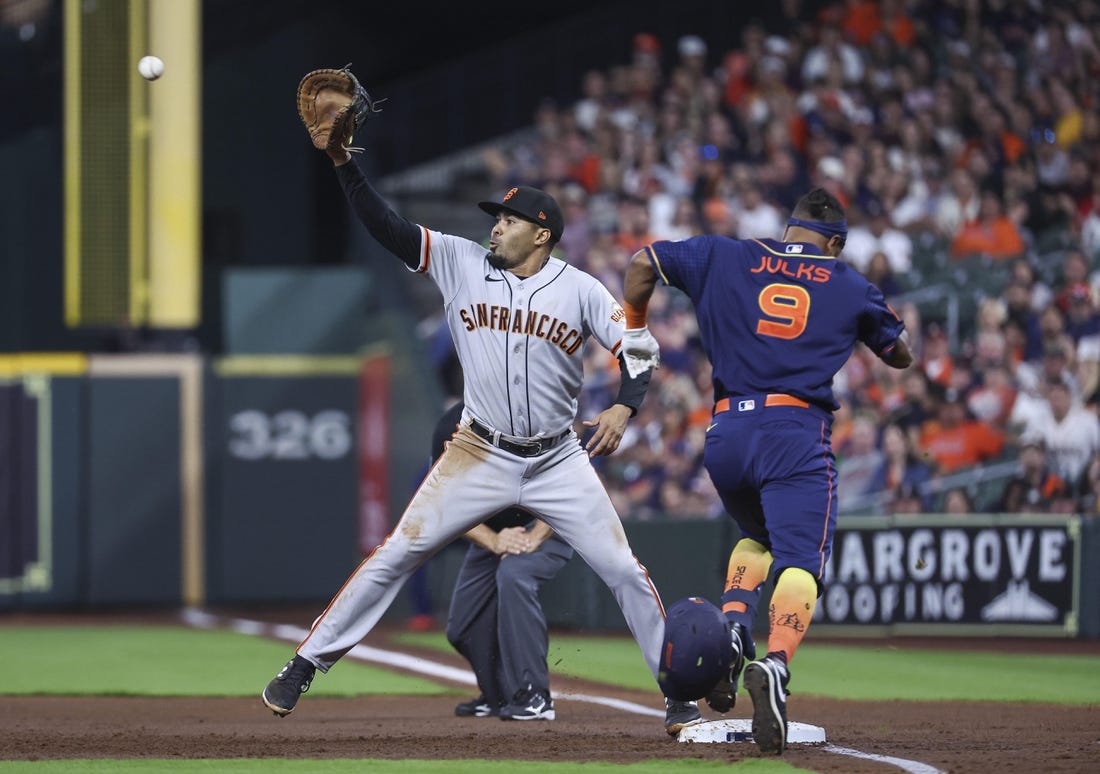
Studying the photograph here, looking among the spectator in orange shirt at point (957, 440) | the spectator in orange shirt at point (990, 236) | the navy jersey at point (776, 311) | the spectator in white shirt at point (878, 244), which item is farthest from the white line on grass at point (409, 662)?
the spectator in orange shirt at point (990, 236)

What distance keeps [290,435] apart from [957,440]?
7.25 metres

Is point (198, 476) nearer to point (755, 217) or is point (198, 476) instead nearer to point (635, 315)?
point (755, 217)

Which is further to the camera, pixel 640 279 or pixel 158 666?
pixel 158 666

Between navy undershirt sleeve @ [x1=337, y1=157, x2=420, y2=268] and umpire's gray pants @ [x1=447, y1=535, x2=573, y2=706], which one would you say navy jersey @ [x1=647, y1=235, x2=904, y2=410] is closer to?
navy undershirt sleeve @ [x1=337, y1=157, x2=420, y2=268]

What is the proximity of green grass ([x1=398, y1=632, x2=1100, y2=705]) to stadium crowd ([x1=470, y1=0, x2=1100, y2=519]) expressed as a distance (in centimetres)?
167

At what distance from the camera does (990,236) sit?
51.5 feet

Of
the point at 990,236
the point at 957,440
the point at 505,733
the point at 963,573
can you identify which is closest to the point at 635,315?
the point at 505,733

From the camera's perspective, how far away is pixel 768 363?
6617mm

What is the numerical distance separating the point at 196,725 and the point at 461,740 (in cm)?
159

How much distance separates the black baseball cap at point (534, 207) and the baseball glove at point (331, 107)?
655 mm

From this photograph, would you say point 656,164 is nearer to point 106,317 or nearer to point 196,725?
point 106,317

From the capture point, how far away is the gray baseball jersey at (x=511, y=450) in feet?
22.3

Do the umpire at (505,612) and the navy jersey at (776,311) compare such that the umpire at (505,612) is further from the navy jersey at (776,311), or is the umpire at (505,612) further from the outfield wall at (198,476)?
the outfield wall at (198,476)

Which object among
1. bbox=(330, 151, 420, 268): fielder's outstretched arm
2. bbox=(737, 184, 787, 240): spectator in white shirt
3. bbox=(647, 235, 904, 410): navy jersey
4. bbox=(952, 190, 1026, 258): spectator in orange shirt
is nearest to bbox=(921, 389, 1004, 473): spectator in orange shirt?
bbox=(952, 190, 1026, 258): spectator in orange shirt
